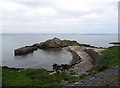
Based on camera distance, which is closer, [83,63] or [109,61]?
[109,61]

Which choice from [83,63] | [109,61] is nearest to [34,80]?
[109,61]

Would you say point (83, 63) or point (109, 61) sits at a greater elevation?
point (109, 61)

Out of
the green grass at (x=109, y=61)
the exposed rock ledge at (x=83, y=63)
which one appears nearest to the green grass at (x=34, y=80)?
the green grass at (x=109, y=61)

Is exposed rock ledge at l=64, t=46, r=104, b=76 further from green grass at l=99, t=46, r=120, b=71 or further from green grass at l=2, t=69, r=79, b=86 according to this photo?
green grass at l=2, t=69, r=79, b=86

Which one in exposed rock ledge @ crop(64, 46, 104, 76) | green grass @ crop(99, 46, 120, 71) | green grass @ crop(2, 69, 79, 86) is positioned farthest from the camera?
exposed rock ledge @ crop(64, 46, 104, 76)

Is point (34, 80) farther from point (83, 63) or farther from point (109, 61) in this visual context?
point (83, 63)

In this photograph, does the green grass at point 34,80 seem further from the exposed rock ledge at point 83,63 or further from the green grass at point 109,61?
the exposed rock ledge at point 83,63

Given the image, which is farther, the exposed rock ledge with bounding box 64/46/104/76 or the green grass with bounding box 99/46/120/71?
the exposed rock ledge with bounding box 64/46/104/76

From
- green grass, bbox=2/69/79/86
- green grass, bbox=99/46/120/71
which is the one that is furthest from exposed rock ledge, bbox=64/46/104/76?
green grass, bbox=2/69/79/86

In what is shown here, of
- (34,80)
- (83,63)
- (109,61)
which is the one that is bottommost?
(83,63)

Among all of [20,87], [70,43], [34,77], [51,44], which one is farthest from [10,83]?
[70,43]

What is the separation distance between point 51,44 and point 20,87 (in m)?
81.5

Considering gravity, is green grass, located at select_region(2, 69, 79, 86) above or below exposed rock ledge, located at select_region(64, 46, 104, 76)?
above

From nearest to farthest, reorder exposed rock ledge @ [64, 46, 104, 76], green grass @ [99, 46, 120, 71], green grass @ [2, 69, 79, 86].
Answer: green grass @ [2, 69, 79, 86], green grass @ [99, 46, 120, 71], exposed rock ledge @ [64, 46, 104, 76]
